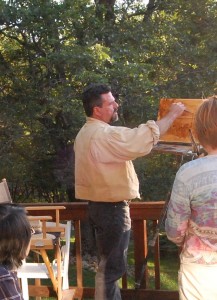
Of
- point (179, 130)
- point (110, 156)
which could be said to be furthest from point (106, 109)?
point (179, 130)

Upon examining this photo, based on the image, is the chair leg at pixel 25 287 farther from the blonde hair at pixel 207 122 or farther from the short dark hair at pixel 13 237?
the blonde hair at pixel 207 122

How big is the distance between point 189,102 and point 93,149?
24.1 inches

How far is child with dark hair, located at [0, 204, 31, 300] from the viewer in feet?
6.98

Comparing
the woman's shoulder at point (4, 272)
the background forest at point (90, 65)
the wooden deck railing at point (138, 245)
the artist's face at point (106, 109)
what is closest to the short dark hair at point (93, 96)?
the artist's face at point (106, 109)

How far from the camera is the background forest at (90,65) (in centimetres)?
734

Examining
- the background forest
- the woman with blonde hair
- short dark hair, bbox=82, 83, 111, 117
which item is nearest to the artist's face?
short dark hair, bbox=82, 83, 111, 117

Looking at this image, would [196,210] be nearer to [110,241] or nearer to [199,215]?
[199,215]

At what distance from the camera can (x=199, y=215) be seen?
2436 mm

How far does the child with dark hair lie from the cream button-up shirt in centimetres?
127

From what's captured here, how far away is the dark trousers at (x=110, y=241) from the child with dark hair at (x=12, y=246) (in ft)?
4.58

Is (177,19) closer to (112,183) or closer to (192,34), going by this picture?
(192,34)

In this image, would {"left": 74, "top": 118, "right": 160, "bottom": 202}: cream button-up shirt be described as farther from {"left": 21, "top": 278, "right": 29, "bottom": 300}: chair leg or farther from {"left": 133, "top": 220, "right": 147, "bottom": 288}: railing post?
{"left": 21, "top": 278, "right": 29, "bottom": 300}: chair leg

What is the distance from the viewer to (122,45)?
7.83 metres

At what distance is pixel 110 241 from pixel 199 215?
1251mm
